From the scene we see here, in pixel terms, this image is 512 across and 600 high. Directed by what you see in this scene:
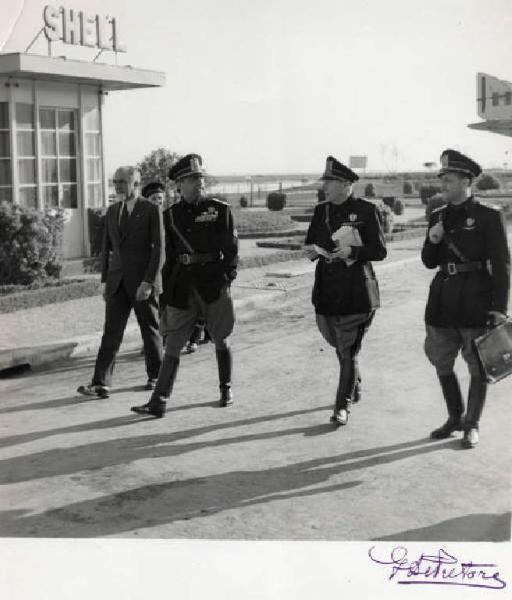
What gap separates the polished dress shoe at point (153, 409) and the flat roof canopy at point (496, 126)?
2.92 meters

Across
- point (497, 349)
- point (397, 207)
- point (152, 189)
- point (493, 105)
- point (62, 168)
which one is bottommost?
point (497, 349)

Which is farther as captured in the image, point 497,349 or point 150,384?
point 150,384

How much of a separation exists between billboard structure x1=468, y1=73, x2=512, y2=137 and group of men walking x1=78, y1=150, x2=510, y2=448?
11.2 inches

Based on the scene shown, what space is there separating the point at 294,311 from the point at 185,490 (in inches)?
272

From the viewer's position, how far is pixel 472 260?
6.32 meters

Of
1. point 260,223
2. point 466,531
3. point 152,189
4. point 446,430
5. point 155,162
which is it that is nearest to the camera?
point 466,531

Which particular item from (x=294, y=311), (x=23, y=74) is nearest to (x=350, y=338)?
(x=294, y=311)

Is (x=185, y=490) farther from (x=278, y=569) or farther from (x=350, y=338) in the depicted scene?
(x=350, y=338)

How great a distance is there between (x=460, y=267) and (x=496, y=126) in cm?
90

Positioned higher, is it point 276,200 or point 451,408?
point 276,200

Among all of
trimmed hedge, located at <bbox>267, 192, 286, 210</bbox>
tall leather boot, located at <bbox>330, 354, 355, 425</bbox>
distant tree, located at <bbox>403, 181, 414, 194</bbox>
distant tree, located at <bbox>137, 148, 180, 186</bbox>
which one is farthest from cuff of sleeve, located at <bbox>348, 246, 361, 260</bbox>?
distant tree, located at <bbox>403, 181, 414, 194</bbox>

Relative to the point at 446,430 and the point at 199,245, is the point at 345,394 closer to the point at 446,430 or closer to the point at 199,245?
the point at 446,430
